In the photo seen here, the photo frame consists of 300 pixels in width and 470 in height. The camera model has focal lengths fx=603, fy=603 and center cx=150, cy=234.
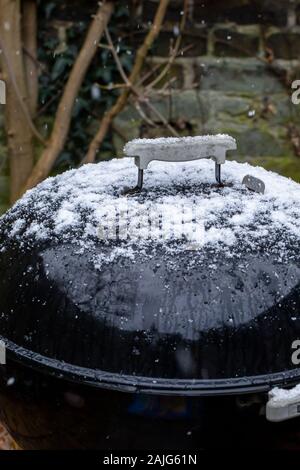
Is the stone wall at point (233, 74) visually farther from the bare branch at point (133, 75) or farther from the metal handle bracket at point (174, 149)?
the metal handle bracket at point (174, 149)

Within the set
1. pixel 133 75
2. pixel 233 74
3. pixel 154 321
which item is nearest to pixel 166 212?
pixel 154 321

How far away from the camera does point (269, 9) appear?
423 cm

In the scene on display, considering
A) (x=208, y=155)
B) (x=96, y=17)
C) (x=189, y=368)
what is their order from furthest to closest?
(x=96, y=17), (x=208, y=155), (x=189, y=368)

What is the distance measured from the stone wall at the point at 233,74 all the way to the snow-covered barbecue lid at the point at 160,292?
9.19 feet

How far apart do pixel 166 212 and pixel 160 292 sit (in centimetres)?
24

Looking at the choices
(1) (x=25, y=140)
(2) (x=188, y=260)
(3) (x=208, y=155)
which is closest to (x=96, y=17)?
(1) (x=25, y=140)

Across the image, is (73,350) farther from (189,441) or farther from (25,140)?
(25,140)

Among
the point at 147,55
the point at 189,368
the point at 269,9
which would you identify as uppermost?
the point at 269,9

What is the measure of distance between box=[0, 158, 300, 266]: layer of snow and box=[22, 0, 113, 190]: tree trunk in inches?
90.2

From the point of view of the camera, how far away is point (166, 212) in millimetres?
1536

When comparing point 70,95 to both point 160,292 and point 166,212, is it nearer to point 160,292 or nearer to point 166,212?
point 166,212

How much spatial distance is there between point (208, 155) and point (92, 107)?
112 inches

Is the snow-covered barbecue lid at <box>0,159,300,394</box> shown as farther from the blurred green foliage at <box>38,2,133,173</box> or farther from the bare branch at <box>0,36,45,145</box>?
the blurred green foliage at <box>38,2,133,173</box>

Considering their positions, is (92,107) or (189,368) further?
(92,107)
